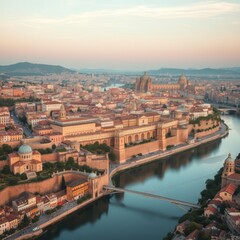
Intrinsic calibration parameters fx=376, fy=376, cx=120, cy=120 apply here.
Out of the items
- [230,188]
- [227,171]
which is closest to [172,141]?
[227,171]

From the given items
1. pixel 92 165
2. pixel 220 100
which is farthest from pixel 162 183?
pixel 220 100

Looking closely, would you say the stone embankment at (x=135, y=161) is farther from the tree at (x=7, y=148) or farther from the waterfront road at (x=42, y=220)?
the tree at (x=7, y=148)

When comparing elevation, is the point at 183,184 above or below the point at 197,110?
below

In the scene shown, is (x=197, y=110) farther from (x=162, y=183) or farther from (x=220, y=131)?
(x=162, y=183)

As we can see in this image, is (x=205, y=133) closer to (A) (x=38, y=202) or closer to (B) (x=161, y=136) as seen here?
(B) (x=161, y=136)

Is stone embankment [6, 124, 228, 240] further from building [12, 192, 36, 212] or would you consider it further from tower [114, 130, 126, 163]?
building [12, 192, 36, 212]

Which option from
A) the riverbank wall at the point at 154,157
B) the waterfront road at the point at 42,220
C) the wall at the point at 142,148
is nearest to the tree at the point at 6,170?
the waterfront road at the point at 42,220
